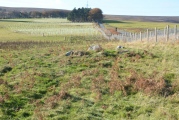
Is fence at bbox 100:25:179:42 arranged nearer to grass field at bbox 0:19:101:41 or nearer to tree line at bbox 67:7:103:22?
grass field at bbox 0:19:101:41

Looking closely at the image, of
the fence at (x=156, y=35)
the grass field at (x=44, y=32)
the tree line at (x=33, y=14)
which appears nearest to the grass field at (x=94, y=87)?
the fence at (x=156, y=35)

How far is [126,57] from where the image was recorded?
18062 millimetres

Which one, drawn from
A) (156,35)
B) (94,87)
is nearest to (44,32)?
(156,35)

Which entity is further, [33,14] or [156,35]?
[33,14]

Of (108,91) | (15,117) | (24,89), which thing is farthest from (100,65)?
(15,117)

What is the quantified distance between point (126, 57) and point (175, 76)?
5.21 m

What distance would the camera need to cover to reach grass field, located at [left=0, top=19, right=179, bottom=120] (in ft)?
33.4

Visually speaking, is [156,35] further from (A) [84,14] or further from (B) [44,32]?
(A) [84,14]

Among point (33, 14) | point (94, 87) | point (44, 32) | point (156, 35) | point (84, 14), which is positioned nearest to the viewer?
point (94, 87)

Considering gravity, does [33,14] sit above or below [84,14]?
above

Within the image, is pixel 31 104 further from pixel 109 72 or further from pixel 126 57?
pixel 126 57

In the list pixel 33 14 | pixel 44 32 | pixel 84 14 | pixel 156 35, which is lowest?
pixel 44 32

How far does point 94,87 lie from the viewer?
41.3 ft

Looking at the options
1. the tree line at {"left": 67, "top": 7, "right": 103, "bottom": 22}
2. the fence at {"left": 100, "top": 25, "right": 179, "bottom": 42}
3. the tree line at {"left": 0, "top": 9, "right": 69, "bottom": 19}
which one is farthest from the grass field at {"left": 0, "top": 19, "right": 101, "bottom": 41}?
the tree line at {"left": 0, "top": 9, "right": 69, "bottom": 19}
